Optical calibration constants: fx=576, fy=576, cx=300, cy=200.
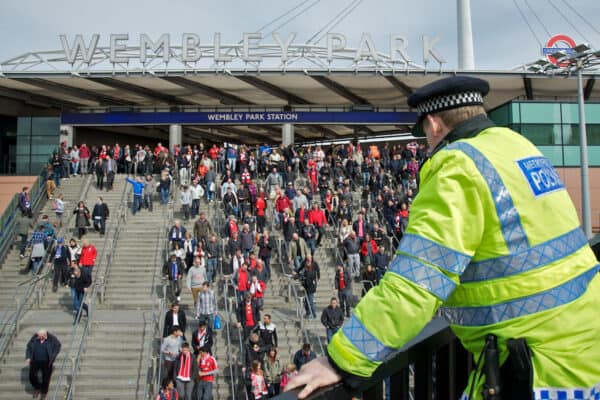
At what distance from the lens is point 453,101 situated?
6.20 ft

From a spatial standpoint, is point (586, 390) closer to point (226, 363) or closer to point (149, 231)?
point (226, 363)

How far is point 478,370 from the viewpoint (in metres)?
1.73

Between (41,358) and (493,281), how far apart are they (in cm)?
1193

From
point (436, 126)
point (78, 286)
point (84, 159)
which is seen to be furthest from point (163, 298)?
point (436, 126)

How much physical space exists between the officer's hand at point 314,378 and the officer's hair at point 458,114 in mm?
881

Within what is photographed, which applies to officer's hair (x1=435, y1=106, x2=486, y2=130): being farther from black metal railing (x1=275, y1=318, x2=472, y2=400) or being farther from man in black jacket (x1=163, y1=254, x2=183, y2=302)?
man in black jacket (x1=163, y1=254, x2=183, y2=302)

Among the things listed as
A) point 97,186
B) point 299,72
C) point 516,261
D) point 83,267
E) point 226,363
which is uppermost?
point 299,72

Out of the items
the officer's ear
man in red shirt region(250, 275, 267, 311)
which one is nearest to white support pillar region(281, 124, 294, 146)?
man in red shirt region(250, 275, 267, 311)

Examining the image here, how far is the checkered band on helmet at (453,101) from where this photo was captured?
1889mm

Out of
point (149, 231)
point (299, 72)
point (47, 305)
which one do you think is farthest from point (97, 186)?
point (299, 72)

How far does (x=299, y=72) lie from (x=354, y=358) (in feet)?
91.7

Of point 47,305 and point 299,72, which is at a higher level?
point 299,72

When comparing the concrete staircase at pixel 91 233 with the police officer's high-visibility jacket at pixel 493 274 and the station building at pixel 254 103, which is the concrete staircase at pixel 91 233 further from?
the police officer's high-visibility jacket at pixel 493 274

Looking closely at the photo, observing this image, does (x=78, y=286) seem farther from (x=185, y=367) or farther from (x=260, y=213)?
(x=260, y=213)
